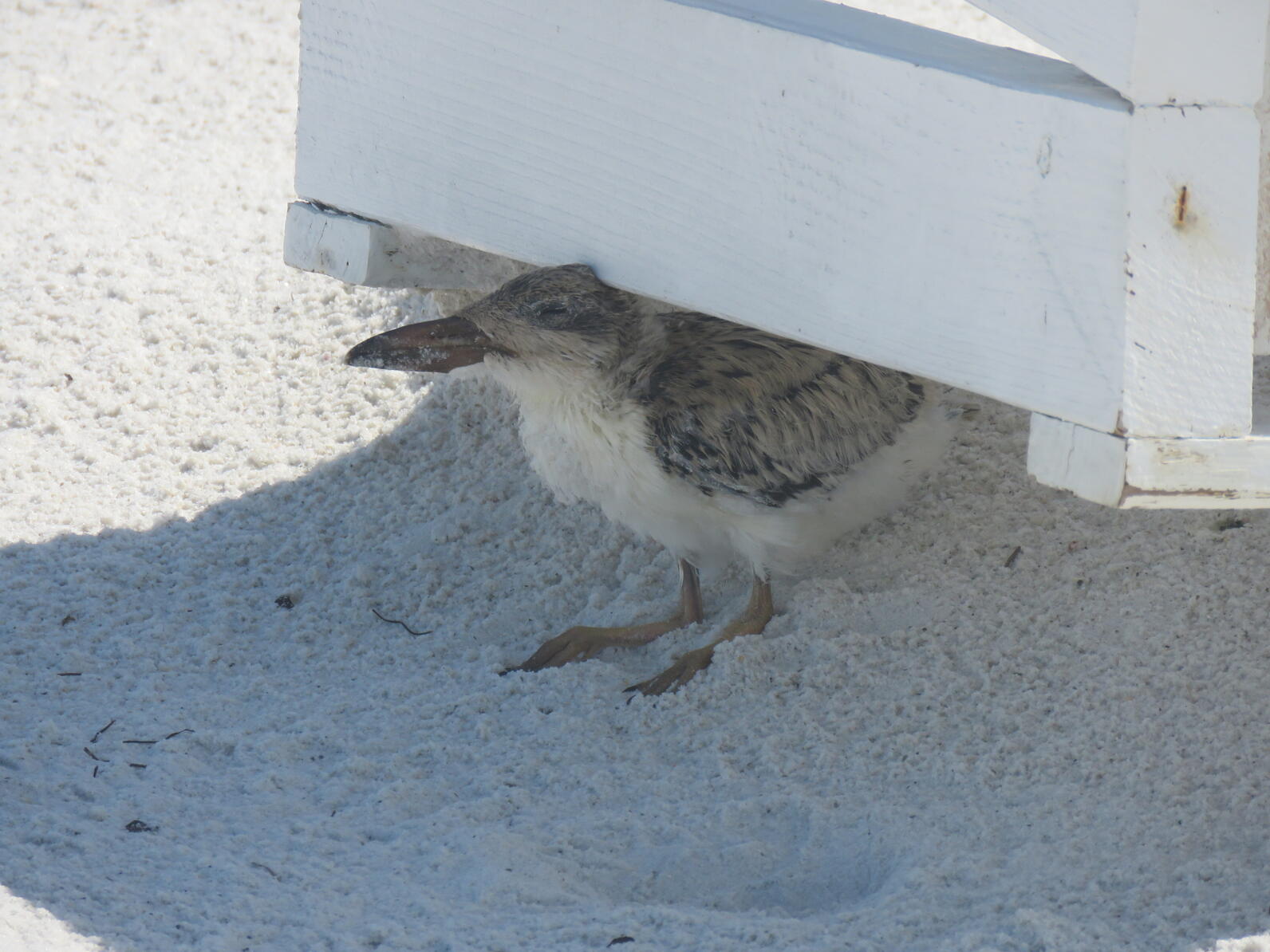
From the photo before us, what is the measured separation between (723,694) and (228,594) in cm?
156

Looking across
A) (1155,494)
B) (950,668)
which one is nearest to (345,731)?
(950,668)

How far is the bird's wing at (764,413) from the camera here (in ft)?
11.3

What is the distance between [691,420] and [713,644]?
0.61 meters

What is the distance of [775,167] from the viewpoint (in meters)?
2.80

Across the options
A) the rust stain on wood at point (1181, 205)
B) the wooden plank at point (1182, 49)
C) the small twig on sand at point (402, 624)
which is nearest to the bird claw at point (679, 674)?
the small twig on sand at point (402, 624)

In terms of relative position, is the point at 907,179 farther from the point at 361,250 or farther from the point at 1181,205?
the point at 361,250

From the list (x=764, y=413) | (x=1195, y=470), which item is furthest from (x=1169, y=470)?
(x=764, y=413)

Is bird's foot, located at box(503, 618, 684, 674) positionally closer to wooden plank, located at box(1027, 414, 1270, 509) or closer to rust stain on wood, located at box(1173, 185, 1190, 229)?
wooden plank, located at box(1027, 414, 1270, 509)

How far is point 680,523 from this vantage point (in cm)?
361

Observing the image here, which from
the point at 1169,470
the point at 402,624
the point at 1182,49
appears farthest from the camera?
the point at 402,624

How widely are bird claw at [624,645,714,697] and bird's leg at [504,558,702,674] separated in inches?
8.7

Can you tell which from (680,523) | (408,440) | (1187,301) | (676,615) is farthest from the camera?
(408,440)

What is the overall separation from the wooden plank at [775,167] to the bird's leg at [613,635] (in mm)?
1036

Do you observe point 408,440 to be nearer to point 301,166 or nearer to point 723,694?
point 301,166
